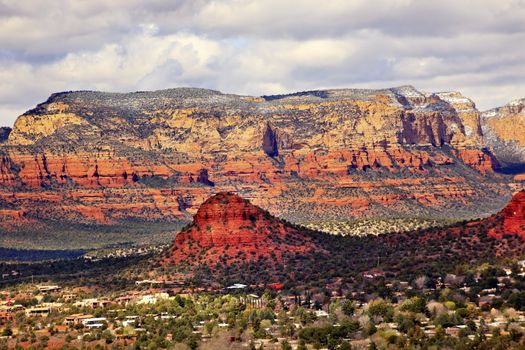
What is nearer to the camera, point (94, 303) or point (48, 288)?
point (94, 303)

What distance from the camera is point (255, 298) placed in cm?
14462

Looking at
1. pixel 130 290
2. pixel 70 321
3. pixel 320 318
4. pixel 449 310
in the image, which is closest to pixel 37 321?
pixel 70 321

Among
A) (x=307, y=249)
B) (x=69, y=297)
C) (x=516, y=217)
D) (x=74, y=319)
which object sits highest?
(x=516, y=217)

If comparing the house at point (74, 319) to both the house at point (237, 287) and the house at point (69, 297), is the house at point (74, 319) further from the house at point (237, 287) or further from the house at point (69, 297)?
the house at point (237, 287)

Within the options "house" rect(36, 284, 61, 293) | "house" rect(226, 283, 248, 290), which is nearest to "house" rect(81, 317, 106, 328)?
"house" rect(226, 283, 248, 290)

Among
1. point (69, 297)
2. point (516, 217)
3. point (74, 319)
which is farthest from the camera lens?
point (69, 297)

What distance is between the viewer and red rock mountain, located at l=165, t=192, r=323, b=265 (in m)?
163

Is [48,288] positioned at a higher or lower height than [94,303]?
higher

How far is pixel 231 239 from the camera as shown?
16450 centimetres

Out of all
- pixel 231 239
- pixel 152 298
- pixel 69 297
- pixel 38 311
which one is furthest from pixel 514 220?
pixel 38 311

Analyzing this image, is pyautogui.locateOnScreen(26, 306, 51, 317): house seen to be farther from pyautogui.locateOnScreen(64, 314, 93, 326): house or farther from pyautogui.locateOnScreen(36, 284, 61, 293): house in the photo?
pyautogui.locateOnScreen(36, 284, 61, 293): house

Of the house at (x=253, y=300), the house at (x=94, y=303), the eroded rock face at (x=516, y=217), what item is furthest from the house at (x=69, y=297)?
the eroded rock face at (x=516, y=217)

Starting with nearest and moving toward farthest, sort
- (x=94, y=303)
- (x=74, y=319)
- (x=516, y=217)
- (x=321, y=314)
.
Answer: (x=321, y=314) → (x=74, y=319) → (x=94, y=303) → (x=516, y=217)

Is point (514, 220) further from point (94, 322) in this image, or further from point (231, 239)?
point (94, 322)
